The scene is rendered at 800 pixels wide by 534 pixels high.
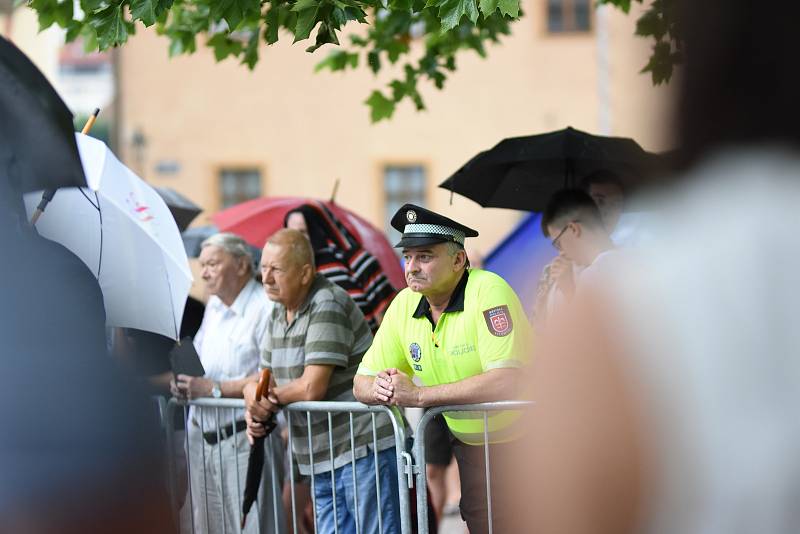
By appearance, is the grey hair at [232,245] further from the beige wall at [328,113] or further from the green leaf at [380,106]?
the beige wall at [328,113]

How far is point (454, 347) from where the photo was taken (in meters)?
4.85

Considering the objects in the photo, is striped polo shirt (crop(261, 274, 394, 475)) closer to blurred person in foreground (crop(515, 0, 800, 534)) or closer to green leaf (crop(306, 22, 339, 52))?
green leaf (crop(306, 22, 339, 52))

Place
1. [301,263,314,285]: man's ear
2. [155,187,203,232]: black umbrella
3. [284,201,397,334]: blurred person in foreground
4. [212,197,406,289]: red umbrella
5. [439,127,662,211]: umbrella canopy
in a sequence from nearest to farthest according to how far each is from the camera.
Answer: [301,263,314,285]: man's ear, [439,127,662,211]: umbrella canopy, [284,201,397,334]: blurred person in foreground, [212,197,406,289]: red umbrella, [155,187,203,232]: black umbrella

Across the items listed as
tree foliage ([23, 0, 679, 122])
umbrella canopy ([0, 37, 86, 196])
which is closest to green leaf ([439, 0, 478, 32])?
tree foliage ([23, 0, 679, 122])

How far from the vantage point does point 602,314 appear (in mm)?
1645

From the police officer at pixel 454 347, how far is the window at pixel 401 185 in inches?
733

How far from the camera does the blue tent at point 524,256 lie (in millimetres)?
7844

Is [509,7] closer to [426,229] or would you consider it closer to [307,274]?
[426,229]

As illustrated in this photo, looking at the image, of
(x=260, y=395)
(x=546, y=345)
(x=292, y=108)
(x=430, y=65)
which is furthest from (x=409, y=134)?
(x=546, y=345)

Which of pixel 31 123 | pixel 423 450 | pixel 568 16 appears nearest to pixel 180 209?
pixel 423 450

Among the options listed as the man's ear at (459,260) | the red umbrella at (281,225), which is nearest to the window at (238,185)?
the red umbrella at (281,225)

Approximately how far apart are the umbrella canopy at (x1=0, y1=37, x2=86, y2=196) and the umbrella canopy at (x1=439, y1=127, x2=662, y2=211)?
3.92 meters

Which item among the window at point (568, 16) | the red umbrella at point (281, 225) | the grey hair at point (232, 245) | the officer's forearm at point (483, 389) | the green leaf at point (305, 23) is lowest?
the officer's forearm at point (483, 389)

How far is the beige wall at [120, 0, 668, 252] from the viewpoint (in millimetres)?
22844
